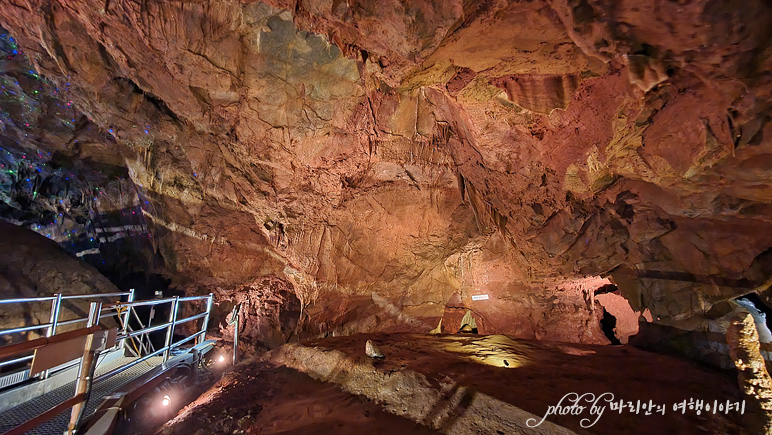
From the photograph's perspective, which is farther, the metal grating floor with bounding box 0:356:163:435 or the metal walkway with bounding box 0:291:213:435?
the metal grating floor with bounding box 0:356:163:435

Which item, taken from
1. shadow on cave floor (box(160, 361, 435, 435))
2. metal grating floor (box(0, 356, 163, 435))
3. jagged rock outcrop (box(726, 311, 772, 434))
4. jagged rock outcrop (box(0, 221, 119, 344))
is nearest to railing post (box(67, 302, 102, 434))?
metal grating floor (box(0, 356, 163, 435))

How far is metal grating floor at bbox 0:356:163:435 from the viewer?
2795 mm

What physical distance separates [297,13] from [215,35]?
1.40 metres

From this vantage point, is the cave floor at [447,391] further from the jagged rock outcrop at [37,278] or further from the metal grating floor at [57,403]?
the jagged rock outcrop at [37,278]

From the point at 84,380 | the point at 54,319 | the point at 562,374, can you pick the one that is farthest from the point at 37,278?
the point at 562,374

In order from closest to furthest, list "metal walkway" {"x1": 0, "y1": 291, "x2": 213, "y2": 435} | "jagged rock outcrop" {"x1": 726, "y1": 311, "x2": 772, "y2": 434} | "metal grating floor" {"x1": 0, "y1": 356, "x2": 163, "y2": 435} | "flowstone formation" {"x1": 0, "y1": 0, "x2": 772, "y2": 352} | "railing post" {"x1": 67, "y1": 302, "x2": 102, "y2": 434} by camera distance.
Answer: "metal walkway" {"x1": 0, "y1": 291, "x2": 213, "y2": 435} < "railing post" {"x1": 67, "y1": 302, "x2": 102, "y2": 434} < "metal grating floor" {"x1": 0, "y1": 356, "x2": 163, "y2": 435} < "flowstone formation" {"x1": 0, "y1": 0, "x2": 772, "y2": 352} < "jagged rock outcrop" {"x1": 726, "y1": 311, "x2": 772, "y2": 434}

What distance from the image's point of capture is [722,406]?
3.76m

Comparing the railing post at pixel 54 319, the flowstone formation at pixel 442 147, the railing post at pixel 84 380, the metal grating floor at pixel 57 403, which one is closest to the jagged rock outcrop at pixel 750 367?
the flowstone formation at pixel 442 147

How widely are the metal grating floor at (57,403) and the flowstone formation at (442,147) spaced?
3.89 m

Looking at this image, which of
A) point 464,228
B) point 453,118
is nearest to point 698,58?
point 453,118

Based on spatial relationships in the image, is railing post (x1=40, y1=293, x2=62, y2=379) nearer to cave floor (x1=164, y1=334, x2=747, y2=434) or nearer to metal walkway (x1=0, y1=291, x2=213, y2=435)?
metal walkway (x1=0, y1=291, x2=213, y2=435)

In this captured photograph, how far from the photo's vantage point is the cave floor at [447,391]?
133 inches

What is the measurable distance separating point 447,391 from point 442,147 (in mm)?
4138

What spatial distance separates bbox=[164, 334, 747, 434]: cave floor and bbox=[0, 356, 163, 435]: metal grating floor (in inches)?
32.9
